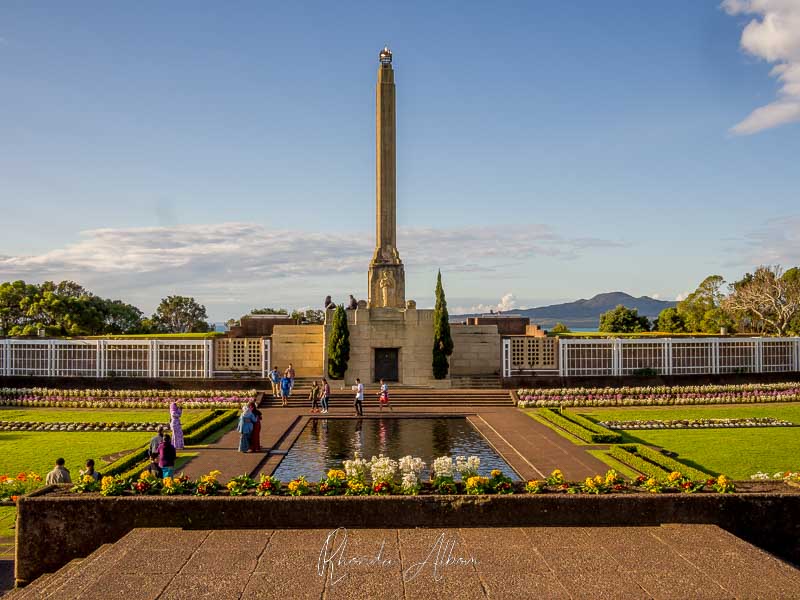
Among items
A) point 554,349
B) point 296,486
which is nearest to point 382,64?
point 554,349

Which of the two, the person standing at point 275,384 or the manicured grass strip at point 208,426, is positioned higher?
the person standing at point 275,384

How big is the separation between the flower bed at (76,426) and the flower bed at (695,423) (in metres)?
14.9

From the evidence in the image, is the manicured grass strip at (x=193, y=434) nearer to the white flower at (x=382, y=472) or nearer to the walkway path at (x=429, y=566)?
the walkway path at (x=429, y=566)

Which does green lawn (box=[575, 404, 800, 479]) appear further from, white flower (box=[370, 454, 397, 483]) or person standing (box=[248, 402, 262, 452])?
person standing (box=[248, 402, 262, 452])

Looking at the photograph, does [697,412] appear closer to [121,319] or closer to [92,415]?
[92,415]

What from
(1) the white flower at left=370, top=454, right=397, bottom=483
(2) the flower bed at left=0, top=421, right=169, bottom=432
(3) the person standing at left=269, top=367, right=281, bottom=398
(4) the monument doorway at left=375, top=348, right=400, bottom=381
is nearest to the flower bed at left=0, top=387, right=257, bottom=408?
(3) the person standing at left=269, top=367, right=281, bottom=398

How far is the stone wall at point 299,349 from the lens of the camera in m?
33.2

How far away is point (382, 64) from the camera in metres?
34.9

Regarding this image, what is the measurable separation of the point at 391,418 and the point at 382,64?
62.9 ft

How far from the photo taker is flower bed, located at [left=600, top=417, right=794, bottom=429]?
72.6 ft

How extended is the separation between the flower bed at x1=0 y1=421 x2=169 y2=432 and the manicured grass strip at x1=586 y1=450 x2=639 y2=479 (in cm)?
1324

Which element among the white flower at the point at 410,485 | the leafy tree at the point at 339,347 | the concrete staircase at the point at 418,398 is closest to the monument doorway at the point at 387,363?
the leafy tree at the point at 339,347

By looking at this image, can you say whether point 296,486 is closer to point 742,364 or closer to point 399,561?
point 399,561

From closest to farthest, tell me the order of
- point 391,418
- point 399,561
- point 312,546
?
point 399,561
point 312,546
point 391,418
